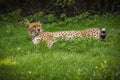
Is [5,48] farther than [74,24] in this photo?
No

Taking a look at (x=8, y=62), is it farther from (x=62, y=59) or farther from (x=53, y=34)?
(x=53, y=34)

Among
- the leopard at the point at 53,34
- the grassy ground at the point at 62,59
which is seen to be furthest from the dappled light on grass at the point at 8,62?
the leopard at the point at 53,34

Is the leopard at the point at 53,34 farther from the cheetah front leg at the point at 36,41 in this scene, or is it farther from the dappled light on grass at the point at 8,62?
the dappled light on grass at the point at 8,62

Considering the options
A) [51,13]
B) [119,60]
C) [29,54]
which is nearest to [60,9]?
[51,13]

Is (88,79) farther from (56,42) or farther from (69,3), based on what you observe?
(69,3)

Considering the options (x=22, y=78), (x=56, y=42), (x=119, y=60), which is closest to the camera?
(x=22, y=78)

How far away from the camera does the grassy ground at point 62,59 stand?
8.23m

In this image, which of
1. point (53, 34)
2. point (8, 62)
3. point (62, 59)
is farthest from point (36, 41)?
point (62, 59)

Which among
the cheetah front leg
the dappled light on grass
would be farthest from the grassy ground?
the cheetah front leg

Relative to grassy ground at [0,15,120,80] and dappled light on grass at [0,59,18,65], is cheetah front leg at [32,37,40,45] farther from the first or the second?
dappled light on grass at [0,59,18,65]

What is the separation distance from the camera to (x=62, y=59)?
992 centimetres

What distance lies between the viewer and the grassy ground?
823cm

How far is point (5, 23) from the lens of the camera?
18.7m

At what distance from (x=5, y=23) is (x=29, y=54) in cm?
777
